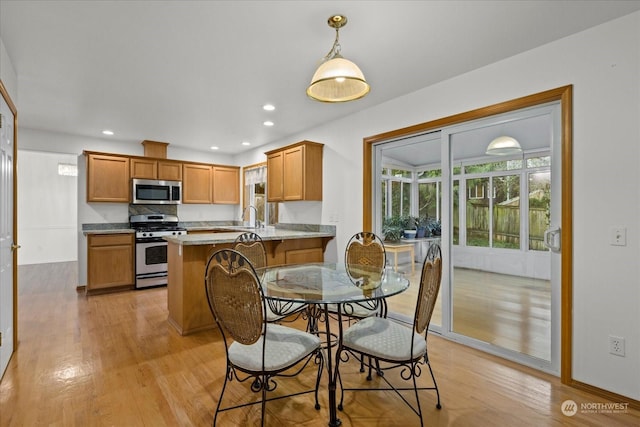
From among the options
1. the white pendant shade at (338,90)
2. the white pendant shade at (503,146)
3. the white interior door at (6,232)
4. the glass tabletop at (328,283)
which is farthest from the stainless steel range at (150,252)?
the white pendant shade at (503,146)

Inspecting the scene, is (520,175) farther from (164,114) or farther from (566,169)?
(164,114)

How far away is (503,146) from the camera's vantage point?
2.74 m

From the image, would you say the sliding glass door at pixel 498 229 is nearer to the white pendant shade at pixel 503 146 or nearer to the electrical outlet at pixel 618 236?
the white pendant shade at pixel 503 146

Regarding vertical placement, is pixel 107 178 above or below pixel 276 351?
above

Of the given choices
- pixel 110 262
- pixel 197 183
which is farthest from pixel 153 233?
pixel 197 183

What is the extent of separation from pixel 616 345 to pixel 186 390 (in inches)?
112

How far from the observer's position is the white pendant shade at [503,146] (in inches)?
105

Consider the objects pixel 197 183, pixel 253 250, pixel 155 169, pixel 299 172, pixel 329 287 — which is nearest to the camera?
pixel 329 287

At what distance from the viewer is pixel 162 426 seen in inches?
70.1

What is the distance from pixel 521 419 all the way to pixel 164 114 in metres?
4.60

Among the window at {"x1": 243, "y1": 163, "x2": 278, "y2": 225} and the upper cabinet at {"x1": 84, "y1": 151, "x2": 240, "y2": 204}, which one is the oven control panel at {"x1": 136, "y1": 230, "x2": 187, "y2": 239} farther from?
the window at {"x1": 243, "y1": 163, "x2": 278, "y2": 225}

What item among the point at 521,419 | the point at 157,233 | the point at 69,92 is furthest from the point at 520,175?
the point at 157,233

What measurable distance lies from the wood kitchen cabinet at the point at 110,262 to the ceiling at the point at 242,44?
6.32 feet

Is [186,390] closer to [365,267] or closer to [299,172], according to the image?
[365,267]
